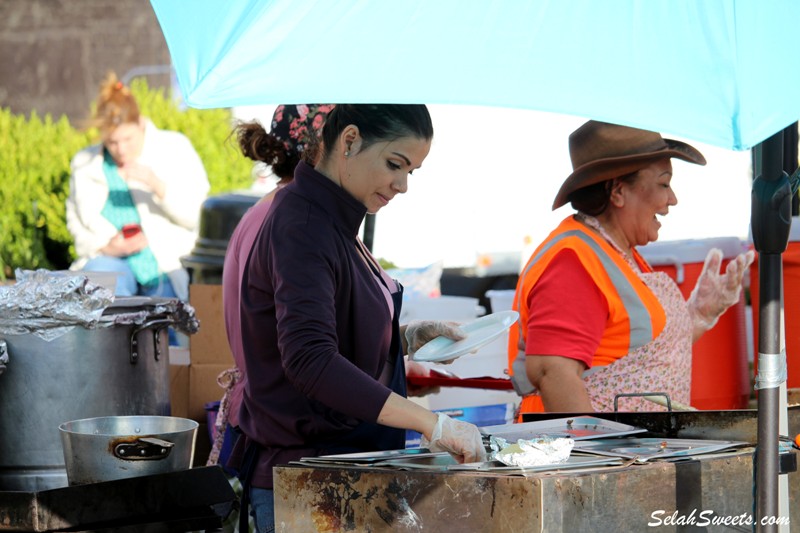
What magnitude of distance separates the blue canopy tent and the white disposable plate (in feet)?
2.51

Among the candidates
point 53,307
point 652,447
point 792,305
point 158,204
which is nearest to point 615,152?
point 792,305

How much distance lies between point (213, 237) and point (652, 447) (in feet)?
12.3

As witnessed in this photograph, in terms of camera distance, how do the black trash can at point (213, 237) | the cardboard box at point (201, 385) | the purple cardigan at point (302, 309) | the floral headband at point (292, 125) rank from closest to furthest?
the purple cardigan at point (302, 309) → the floral headband at point (292, 125) → the cardboard box at point (201, 385) → the black trash can at point (213, 237)

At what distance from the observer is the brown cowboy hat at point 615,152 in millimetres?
3385

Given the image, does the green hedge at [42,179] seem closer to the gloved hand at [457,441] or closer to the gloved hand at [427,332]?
the gloved hand at [427,332]

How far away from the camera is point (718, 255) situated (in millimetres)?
3852

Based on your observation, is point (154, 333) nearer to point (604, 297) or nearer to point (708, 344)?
point (604, 297)

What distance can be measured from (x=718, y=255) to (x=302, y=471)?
2189 millimetres

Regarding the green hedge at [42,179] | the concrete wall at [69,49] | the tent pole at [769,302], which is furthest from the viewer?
the concrete wall at [69,49]

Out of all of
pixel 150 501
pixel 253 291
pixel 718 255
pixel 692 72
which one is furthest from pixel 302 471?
pixel 718 255

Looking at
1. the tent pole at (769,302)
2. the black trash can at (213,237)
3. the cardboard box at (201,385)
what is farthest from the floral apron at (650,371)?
the black trash can at (213,237)

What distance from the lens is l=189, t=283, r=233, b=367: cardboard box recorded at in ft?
13.6

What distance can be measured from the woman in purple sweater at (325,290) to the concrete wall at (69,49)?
344 inches

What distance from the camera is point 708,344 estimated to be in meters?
4.36
